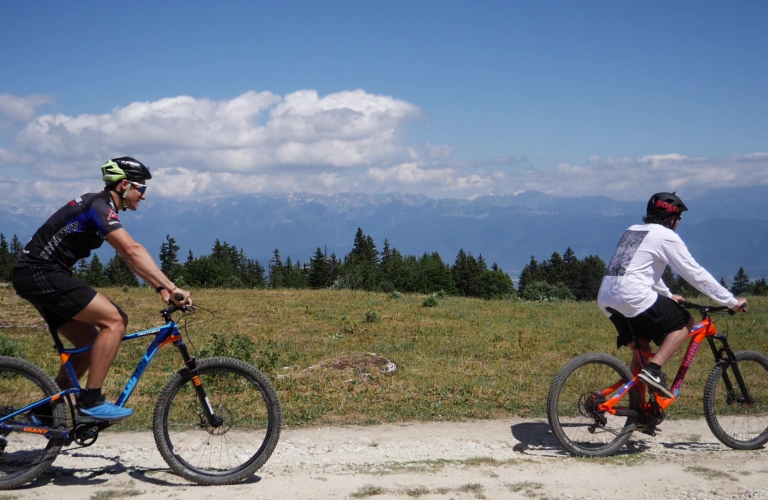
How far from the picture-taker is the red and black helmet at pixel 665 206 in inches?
259

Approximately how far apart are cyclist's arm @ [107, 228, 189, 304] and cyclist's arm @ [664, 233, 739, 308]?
478 cm

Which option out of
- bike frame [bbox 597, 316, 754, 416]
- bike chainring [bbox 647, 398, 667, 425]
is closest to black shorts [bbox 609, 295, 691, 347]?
bike frame [bbox 597, 316, 754, 416]

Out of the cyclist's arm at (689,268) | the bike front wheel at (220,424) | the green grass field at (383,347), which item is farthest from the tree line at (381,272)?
the bike front wheel at (220,424)

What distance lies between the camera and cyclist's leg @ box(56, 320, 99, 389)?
543 centimetres

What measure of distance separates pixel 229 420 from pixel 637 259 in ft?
14.5

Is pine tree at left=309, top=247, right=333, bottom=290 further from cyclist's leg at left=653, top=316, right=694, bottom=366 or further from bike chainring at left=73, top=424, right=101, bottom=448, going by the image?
bike chainring at left=73, top=424, right=101, bottom=448

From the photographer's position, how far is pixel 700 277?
20.7 feet

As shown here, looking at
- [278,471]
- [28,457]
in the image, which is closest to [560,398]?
[278,471]

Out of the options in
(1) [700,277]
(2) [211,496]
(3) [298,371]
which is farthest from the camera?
(3) [298,371]

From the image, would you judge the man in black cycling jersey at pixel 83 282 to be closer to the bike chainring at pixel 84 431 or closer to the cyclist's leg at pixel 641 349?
the bike chainring at pixel 84 431

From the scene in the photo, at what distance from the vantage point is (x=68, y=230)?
518 centimetres

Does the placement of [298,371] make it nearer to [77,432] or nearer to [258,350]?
[258,350]

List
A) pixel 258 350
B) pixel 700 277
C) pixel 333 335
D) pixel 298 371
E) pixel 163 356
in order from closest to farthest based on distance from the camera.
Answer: pixel 700 277 → pixel 298 371 → pixel 163 356 → pixel 258 350 → pixel 333 335

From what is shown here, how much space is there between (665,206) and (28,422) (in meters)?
6.58
